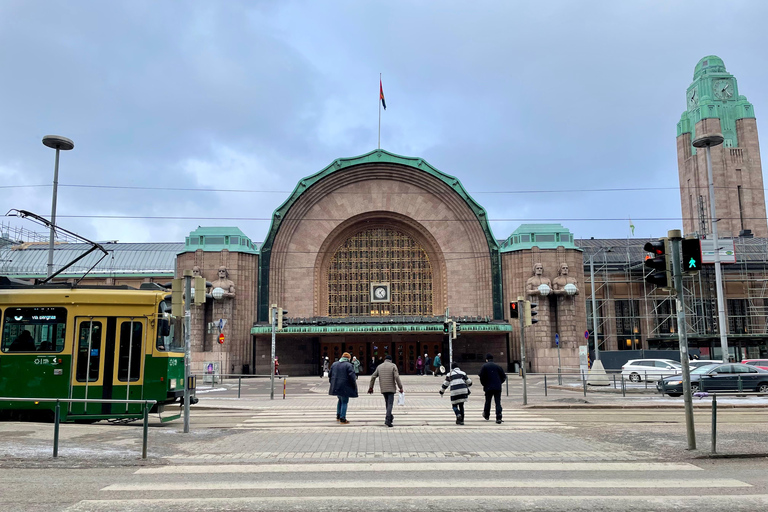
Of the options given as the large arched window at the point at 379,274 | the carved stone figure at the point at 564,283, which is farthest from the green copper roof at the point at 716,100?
the large arched window at the point at 379,274

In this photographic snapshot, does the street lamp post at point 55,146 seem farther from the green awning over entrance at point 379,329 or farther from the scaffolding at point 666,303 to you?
the scaffolding at point 666,303

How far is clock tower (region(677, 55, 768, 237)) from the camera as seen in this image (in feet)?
225

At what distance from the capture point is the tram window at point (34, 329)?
48.7 ft

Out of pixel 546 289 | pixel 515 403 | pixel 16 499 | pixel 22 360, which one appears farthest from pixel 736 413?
pixel 546 289

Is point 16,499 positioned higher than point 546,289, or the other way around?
point 546,289

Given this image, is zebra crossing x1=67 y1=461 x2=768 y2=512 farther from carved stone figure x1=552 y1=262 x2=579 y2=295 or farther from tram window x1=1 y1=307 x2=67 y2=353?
carved stone figure x1=552 y1=262 x2=579 y2=295

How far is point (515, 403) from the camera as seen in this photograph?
20.8m

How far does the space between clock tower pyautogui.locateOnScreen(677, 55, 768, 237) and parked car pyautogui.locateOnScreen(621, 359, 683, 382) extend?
39.0 m

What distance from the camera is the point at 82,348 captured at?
14766 mm

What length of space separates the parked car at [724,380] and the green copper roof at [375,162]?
2152 cm

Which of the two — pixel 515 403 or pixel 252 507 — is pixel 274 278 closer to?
pixel 515 403

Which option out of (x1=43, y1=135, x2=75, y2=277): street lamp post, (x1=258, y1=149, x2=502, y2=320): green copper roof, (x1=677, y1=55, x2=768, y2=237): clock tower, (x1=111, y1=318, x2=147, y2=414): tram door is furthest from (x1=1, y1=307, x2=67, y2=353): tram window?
(x1=677, y1=55, x2=768, y2=237): clock tower

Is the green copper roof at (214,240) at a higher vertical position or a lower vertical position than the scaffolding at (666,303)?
higher

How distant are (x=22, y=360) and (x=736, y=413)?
62.5ft
